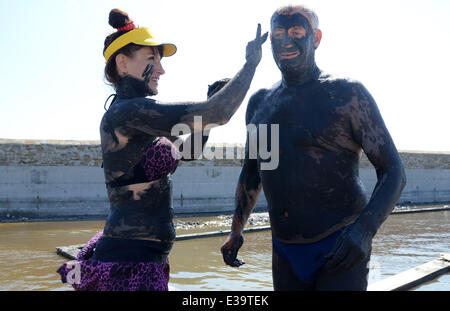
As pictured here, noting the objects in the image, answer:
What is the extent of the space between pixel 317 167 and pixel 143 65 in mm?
949

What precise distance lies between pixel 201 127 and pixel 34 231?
9700 millimetres

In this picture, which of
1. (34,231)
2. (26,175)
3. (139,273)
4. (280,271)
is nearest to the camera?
(139,273)

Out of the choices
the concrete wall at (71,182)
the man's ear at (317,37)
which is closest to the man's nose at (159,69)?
the man's ear at (317,37)

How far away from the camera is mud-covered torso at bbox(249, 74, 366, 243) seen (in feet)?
6.26

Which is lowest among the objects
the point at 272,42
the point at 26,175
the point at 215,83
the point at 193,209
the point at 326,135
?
the point at 193,209

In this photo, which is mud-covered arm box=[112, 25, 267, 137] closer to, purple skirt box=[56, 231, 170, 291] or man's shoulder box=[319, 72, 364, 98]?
man's shoulder box=[319, 72, 364, 98]

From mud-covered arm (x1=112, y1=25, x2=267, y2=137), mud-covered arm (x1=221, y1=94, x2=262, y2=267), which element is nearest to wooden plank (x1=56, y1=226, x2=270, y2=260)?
mud-covered arm (x1=221, y1=94, x2=262, y2=267)

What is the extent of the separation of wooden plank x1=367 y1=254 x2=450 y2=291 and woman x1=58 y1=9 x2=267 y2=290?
2930mm

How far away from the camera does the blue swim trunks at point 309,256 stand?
1890 millimetres

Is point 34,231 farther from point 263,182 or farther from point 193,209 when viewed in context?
point 263,182

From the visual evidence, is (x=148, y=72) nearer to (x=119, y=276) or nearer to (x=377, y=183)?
(x=119, y=276)

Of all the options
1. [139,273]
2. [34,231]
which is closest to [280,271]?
[139,273]

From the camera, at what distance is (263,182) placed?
2156 mm

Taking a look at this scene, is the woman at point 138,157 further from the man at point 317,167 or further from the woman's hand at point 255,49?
the man at point 317,167
